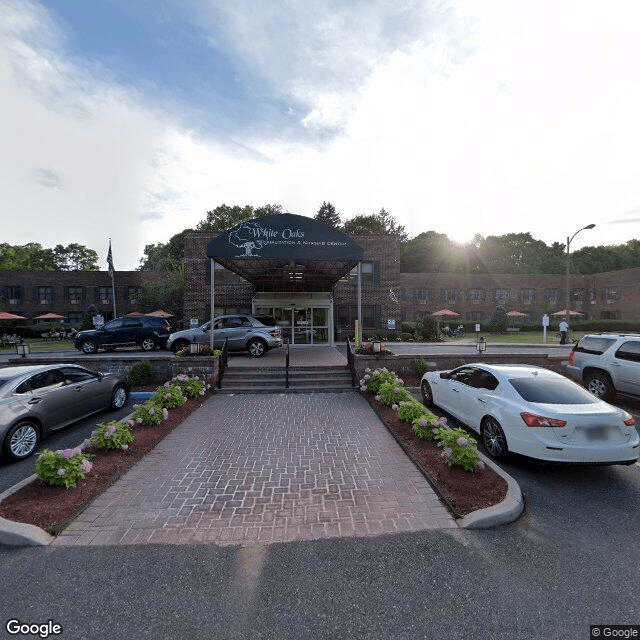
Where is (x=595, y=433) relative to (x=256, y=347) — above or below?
below

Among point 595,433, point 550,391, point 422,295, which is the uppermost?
point 422,295

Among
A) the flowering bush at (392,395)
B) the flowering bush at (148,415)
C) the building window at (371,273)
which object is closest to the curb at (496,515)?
the flowering bush at (392,395)

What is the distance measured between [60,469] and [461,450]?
540 centimetres

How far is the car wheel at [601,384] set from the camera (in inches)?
367

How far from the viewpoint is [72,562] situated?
3.43 meters

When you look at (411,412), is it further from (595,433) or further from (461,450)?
(595,433)

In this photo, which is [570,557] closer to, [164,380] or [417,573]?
[417,573]

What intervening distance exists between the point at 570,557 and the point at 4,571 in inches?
219

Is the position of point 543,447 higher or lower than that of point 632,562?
higher

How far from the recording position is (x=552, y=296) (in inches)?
1836

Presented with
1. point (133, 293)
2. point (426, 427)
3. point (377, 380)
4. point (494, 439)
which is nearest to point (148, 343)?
point (377, 380)

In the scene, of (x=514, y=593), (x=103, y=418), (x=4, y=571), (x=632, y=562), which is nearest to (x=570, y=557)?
(x=632, y=562)

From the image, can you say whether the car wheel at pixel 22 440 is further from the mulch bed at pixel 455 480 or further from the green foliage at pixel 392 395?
the green foliage at pixel 392 395

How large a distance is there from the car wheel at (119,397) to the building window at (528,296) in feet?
161
